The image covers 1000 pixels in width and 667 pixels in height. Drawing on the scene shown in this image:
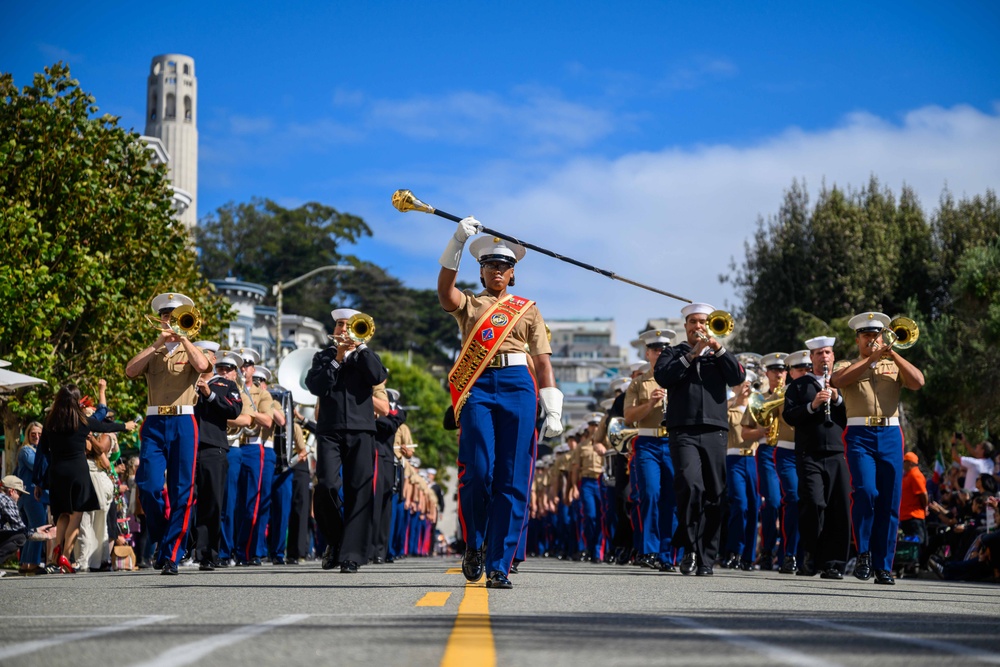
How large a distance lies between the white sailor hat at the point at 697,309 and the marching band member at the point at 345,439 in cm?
287

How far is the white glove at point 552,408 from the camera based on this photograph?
10588 mm

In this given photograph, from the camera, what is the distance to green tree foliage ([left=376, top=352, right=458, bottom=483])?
9394cm

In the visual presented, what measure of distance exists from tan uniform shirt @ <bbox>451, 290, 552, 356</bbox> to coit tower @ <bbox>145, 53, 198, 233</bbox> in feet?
380

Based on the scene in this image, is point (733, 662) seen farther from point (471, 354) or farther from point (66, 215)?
point (66, 215)

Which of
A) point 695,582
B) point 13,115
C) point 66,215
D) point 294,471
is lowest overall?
point 695,582

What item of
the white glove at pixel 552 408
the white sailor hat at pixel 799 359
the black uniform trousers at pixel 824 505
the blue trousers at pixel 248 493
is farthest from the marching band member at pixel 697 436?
the blue trousers at pixel 248 493

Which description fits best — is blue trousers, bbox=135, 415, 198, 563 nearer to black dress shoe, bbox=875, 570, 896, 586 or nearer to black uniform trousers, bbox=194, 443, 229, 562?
black uniform trousers, bbox=194, 443, 229, 562

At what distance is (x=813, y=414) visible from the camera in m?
14.7

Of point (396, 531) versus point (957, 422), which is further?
point (957, 422)

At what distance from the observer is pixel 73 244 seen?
27.1m

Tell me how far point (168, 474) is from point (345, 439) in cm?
164

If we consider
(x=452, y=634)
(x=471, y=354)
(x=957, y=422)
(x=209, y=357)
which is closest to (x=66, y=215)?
(x=209, y=357)

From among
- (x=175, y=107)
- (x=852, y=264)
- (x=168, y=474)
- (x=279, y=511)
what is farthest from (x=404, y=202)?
(x=175, y=107)

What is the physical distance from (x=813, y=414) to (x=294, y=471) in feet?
24.7
